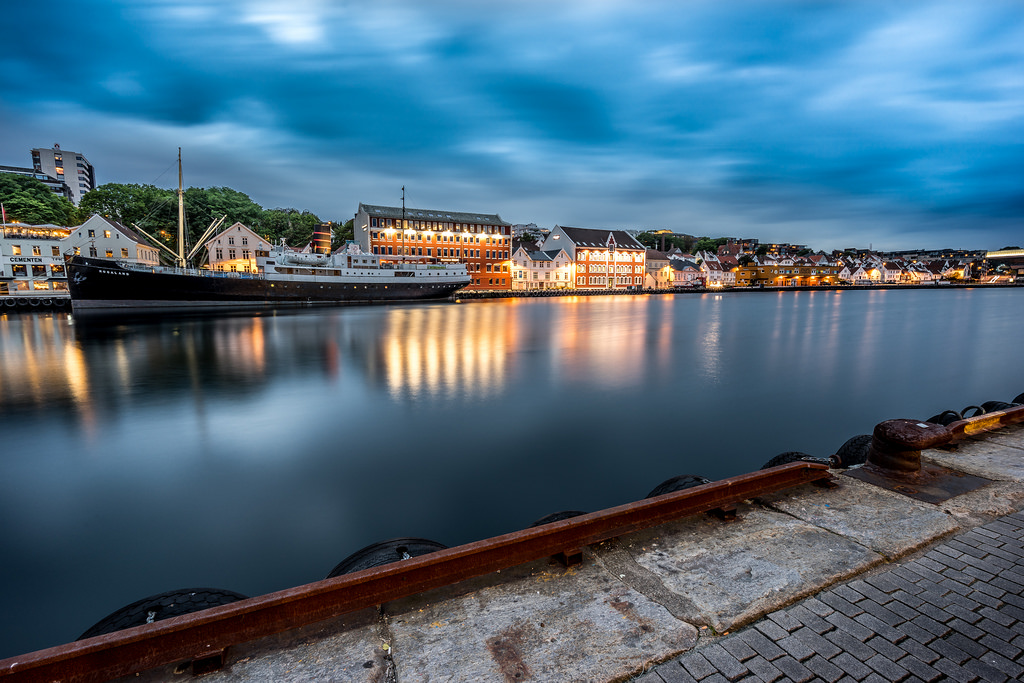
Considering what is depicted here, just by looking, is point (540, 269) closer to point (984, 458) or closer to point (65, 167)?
point (984, 458)

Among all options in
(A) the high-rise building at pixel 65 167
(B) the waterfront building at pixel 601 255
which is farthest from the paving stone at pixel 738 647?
(A) the high-rise building at pixel 65 167

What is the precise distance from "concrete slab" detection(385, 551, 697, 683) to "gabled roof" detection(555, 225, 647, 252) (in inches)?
3452

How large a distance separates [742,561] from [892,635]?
0.94 meters

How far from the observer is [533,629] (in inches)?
110

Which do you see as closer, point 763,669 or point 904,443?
point 763,669

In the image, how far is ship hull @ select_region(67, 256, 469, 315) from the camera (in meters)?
41.0

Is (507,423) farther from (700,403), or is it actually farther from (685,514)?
(685,514)

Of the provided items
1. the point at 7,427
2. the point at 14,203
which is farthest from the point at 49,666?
the point at 14,203

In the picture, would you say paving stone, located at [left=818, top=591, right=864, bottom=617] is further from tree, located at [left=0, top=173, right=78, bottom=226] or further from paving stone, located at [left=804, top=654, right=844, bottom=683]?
tree, located at [left=0, top=173, right=78, bottom=226]

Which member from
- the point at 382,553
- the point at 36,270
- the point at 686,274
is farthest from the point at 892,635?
the point at 686,274

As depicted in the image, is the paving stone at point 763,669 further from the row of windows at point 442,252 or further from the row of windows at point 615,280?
the row of windows at point 615,280

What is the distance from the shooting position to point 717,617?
2.88 meters

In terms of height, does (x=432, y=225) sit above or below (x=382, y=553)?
above

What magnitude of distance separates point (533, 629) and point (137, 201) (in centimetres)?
9652
